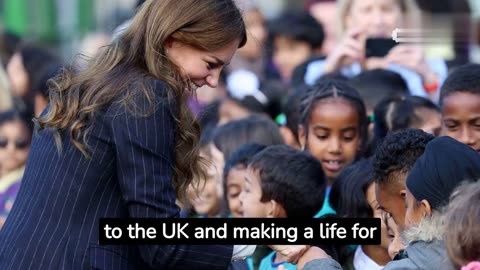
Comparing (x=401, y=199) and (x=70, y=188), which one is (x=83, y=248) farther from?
(x=401, y=199)

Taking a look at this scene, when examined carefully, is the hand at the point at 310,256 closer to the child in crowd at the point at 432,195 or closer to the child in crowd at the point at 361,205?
the child in crowd at the point at 432,195

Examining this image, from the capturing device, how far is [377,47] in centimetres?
562

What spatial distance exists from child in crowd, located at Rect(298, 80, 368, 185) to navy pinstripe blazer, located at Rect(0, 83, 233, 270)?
65.5 inches

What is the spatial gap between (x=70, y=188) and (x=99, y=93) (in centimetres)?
27

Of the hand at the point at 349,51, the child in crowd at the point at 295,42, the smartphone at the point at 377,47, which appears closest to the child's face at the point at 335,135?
the smartphone at the point at 377,47

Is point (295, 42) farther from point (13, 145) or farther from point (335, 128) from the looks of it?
point (335, 128)

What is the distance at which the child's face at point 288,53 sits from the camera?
7.73 meters

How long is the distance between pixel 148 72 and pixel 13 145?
3.28 m

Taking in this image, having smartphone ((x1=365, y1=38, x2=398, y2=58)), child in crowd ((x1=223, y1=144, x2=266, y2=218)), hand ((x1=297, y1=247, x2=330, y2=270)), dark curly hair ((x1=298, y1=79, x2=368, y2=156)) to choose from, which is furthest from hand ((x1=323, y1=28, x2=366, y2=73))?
hand ((x1=297, y1=247, x2=330, y2=270))

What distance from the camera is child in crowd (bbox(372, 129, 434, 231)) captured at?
3.50 metres

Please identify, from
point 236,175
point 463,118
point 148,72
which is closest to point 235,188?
point 236,175

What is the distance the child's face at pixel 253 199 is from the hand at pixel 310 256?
565mm

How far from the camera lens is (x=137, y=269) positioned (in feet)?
10.6

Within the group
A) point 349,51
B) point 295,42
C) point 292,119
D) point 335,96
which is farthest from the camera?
point 295,42
